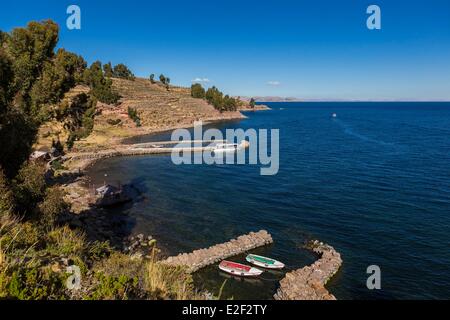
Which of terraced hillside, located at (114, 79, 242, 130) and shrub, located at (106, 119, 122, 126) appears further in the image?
terraced hillside, located at (114, 79, 242, 130)

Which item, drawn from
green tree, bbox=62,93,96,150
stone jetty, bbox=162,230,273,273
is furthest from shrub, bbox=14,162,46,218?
green tree, bbox=62,93,96,150

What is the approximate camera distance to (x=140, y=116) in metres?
137

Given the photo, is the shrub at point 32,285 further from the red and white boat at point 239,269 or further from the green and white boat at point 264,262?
the green and white boat at point 264,262

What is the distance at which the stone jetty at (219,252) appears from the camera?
30.2 metres

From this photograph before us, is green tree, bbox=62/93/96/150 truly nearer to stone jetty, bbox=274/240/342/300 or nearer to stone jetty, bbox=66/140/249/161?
stone jetty, bbox=66/140/249/161

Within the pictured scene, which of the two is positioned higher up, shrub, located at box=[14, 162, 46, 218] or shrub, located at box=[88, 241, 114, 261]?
shrub, located at box=[14, 162, 46, 218]

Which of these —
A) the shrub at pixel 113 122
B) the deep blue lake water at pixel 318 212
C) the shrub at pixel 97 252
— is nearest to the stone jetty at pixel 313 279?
the deep blue lake water at pixel 318 212

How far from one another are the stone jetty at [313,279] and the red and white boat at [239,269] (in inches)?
109

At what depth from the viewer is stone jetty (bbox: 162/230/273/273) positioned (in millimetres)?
30242

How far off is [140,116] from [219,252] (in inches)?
4512

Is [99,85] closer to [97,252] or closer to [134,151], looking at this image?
[134,151]

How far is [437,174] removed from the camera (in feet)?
204

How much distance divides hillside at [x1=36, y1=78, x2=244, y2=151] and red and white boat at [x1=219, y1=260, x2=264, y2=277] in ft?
197

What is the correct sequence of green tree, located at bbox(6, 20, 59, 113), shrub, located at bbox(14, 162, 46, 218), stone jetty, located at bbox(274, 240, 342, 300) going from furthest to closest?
green tree, located at bbox(6, 20, 59, 113) → stone jetty, located at bbox(274, 240, 342, 300) → shrub, located at bbox(14, 162, 46, 218)
